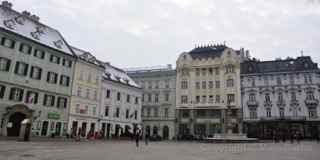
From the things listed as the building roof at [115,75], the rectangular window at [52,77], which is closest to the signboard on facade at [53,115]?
the rectangular window at [52,77]

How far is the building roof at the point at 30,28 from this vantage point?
36641 millimetres

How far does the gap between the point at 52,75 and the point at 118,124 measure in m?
19.0

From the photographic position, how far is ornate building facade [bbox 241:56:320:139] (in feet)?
179

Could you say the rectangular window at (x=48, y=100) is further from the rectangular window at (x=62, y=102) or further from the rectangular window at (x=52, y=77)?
the rectangular window at (x=52, y=77)

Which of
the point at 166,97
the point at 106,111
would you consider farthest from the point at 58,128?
the point at 166,97

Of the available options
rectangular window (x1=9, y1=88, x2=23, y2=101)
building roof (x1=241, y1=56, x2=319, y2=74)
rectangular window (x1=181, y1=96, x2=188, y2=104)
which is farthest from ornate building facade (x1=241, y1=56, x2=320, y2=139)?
rectangular window (x1=9, y1=88, x2=23, y2=101)

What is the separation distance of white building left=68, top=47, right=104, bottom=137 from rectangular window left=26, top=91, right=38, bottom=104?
664cm

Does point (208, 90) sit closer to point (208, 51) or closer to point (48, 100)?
point (208, 51)

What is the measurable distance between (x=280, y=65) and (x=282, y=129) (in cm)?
1432

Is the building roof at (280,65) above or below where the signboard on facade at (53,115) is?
above

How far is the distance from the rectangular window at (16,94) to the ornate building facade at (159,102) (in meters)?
36.0

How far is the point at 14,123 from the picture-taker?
116ft

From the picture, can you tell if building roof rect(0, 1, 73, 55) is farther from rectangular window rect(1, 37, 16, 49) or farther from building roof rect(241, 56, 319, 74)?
building roof rect(241, 56, 319, 74)

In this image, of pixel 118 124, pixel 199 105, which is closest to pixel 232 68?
pixel 199 105
